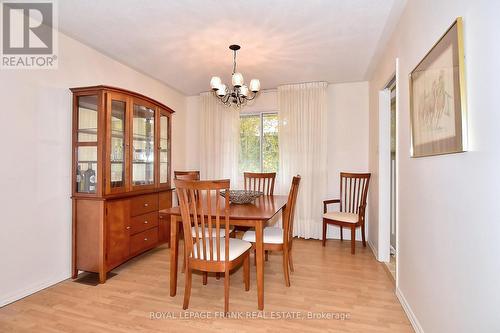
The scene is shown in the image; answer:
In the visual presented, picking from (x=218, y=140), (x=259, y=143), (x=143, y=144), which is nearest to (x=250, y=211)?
(x=143, y=144)

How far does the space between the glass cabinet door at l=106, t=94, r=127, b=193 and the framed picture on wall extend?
274 centimetres

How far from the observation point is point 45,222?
2.54 metres

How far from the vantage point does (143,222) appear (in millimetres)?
3201

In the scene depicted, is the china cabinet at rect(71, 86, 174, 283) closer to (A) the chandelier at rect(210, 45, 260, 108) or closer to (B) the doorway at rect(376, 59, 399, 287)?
(A) the chandelier at rect(210, 45, 260, 108)

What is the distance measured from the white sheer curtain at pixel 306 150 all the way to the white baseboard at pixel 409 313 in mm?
1923

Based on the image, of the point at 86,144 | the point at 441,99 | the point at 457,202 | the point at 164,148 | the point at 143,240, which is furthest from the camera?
the point at 164,148

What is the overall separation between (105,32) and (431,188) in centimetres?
313

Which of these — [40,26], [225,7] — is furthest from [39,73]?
[225,7]

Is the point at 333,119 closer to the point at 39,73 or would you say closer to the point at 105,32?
the point at 105,32

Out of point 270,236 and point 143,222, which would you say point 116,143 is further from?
point 270,236

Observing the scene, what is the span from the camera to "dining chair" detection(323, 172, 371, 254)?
365 centimetres

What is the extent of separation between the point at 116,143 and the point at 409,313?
3.10m

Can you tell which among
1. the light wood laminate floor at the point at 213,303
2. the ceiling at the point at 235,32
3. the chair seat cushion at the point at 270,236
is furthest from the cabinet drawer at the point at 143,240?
the ceiling at the point at 235,32

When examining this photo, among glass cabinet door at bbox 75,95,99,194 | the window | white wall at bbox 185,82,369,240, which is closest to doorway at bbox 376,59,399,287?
white wall at bbox 185,82,369,240
